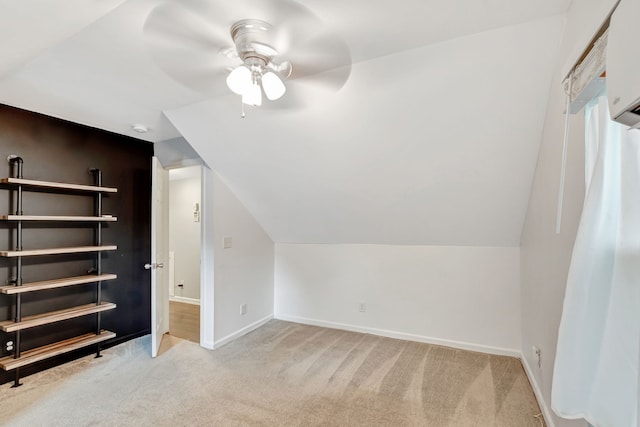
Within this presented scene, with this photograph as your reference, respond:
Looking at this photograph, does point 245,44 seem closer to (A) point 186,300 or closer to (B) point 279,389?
(B) point 279,389

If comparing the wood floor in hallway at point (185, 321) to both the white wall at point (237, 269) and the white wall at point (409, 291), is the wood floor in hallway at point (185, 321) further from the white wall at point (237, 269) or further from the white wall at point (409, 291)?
the white wall at point (409, 291)

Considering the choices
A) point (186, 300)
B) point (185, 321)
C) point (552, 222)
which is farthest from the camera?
point (186, 300)

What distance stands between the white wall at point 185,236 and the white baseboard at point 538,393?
14.4ft

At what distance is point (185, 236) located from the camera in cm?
508

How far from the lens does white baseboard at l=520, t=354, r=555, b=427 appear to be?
6.10ft

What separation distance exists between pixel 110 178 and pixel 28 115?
793 mm

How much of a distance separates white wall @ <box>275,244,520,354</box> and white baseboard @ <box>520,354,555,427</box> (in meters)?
0.32

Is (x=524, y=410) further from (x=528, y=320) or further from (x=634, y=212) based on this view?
(x=634, y=212)

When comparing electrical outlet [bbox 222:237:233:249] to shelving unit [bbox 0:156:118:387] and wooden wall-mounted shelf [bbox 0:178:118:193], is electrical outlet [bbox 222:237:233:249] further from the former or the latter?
wooden wall-mounted shelf [bbox 0:178:118:193]

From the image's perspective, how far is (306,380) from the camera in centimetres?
247

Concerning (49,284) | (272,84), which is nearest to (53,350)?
(49,284)

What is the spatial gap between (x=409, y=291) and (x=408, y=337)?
0.49 metres

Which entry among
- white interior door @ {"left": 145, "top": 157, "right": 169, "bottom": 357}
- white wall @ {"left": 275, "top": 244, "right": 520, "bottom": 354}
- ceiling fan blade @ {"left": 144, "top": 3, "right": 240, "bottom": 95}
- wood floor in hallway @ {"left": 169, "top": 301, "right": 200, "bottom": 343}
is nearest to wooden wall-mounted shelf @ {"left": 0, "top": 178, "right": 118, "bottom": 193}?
white interior door @ {"left": 145, "top": 157, "right": 169, "bottom": 357}

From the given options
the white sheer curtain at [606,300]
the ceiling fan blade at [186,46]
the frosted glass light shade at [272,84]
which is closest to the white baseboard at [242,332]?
the ceiling fan blade at [186,46]
